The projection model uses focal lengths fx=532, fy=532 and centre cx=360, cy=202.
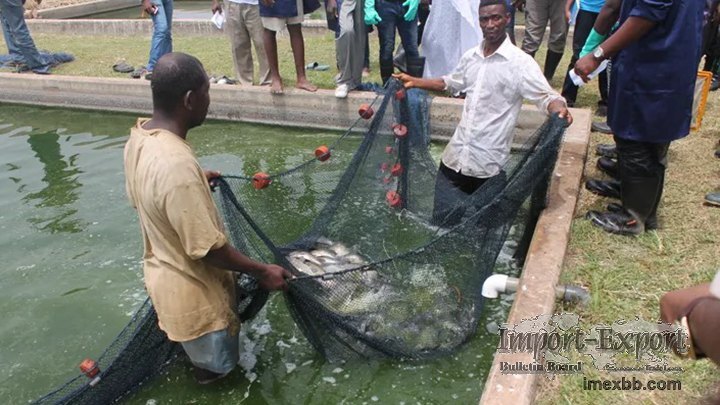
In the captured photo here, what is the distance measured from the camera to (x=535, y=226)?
3.89 m

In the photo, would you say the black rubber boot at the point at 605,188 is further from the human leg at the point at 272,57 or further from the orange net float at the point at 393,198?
the human leg at the point at 272,57

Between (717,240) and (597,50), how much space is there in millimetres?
1602

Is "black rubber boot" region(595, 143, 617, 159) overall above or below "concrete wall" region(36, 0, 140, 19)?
below

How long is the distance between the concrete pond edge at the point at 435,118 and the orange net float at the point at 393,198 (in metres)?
1.21

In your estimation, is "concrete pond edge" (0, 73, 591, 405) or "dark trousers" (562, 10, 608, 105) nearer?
"concrete pond edge" (0, 73, 591, 405)

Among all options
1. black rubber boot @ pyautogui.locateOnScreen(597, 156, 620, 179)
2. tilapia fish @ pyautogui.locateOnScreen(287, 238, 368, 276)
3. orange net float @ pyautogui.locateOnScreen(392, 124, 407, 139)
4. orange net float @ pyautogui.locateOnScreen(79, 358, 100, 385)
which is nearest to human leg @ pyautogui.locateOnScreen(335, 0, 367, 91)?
orange net float @ pyautogui.locateOnScreen(392, 124, 407, 139)

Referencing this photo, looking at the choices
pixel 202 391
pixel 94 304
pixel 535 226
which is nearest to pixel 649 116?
pixel 535 226

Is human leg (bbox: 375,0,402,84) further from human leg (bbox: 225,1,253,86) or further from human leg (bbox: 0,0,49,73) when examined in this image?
human leg (bbox: 0,0,49,73)

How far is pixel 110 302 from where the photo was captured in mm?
4168

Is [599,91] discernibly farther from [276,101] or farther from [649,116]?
[276,101]

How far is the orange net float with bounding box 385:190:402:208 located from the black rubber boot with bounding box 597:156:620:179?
1.92 metres

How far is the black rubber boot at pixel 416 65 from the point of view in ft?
22.3

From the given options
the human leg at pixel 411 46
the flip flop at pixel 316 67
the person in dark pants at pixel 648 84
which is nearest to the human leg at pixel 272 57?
the flip flop at pixel 316 67

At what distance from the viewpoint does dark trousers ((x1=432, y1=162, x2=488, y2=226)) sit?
3951 millimetres
